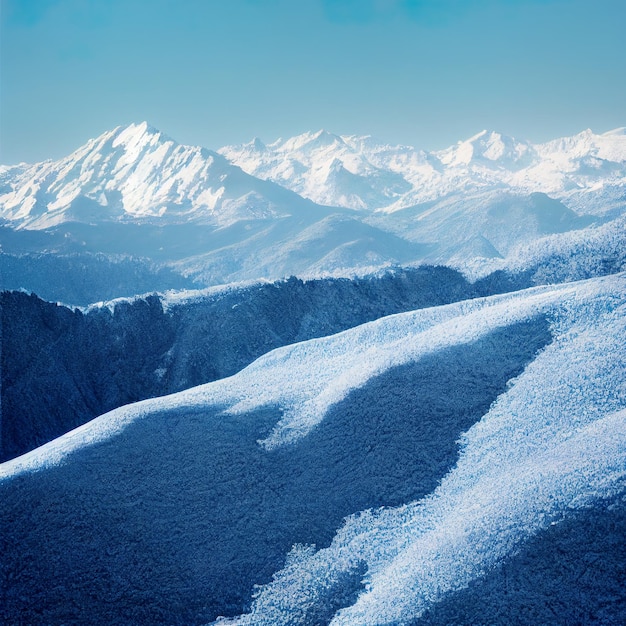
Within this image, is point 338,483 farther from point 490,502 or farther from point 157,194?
point 157,194

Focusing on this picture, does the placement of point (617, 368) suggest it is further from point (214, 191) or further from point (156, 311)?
point (214, 191)

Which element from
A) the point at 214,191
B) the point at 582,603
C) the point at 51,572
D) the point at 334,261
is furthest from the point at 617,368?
the point at 214,191

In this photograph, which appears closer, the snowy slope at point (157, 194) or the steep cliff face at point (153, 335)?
the steep cliff face at point (153, 335)

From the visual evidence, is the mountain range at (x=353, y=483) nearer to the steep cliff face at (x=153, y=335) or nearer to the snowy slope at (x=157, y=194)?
the steep cliff face at (x=153, y=335)

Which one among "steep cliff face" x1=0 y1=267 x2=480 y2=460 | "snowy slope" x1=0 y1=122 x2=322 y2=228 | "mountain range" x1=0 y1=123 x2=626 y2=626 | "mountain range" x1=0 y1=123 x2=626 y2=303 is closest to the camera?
"mountain range" x1=0 y1=123 x2=626 y2=626


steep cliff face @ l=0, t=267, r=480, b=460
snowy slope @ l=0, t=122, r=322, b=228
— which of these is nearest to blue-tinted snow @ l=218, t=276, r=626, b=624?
steep cliff face @ l=0, t=267, r=480, b=460

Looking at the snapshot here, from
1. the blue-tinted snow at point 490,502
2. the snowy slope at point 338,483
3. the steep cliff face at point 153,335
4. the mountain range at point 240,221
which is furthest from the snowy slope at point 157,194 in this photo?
the blue-tinted snow at point 490,502

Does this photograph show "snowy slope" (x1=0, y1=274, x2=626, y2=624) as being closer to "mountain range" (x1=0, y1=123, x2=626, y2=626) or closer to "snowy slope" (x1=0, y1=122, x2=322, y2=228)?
"mountain range" (x1=0, y1=123, x2=626, y2=626)
